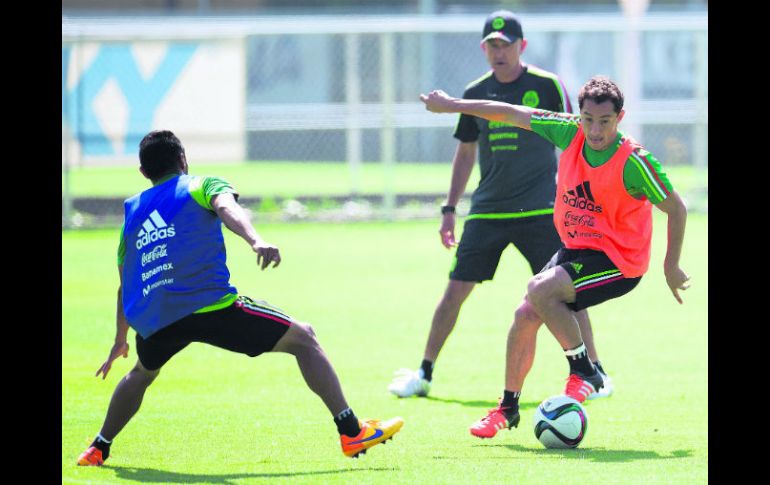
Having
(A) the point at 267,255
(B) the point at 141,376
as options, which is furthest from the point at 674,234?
(B) the point at 141,376

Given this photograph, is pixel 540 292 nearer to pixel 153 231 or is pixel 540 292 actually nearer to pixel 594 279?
pixel 594 279

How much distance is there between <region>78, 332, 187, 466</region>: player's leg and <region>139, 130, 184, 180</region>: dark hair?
861mm

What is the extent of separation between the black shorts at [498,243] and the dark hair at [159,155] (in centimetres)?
288

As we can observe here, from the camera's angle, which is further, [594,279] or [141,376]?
[594,279]

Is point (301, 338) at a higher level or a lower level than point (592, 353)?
higher

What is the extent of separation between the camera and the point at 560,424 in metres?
6.95

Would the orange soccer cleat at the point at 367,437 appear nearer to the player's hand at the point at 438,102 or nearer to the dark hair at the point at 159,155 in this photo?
the dark hair at the point at 159,155

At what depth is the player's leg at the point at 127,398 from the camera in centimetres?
653

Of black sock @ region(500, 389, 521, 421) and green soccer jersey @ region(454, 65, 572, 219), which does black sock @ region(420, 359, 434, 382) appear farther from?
black sock @ region(500, 389, 521, 421)

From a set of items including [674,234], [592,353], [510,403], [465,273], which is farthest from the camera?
[465,273]

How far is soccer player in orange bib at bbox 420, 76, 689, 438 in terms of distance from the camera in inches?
272

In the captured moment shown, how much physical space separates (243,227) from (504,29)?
Result: 11.2 feet
